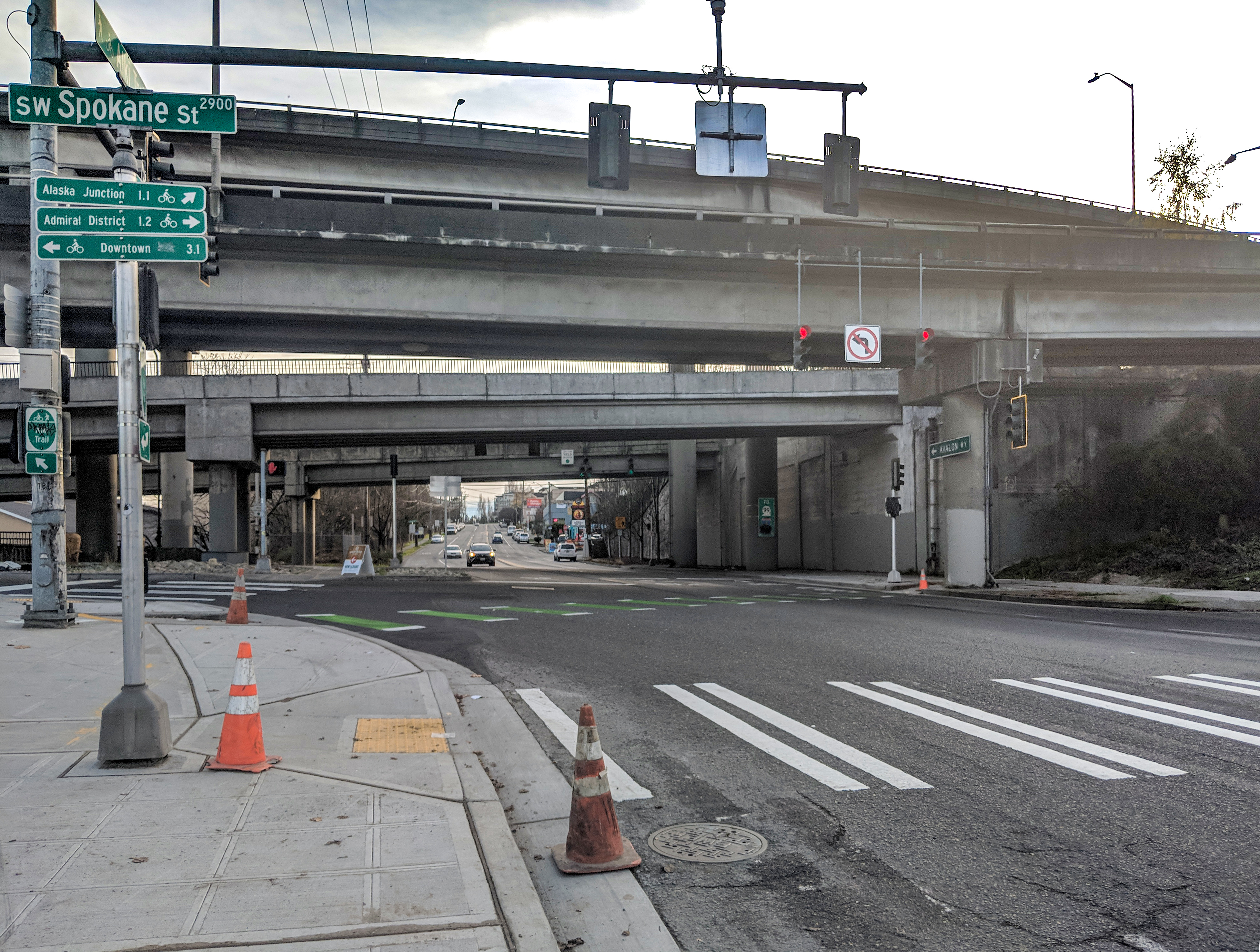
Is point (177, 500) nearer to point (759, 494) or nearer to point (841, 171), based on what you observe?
point (759, 494)

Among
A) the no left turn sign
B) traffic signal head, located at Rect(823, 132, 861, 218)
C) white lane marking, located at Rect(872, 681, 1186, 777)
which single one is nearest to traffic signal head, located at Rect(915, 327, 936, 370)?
the no left turn sign

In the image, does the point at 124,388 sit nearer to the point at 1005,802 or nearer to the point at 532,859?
the point at 532,859

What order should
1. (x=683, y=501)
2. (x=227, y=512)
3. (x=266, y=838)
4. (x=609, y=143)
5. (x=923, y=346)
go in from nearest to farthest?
(x=266, y=838)
(x=609, y=143)
(x=923, y=346)
(x=227, y=512)
(x=683, y=501)

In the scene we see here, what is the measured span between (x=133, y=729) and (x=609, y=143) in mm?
9971

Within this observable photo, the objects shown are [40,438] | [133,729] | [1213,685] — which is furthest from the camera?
[40,438]

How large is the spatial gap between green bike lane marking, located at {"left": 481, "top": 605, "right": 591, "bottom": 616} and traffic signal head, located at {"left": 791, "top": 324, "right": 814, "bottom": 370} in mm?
7464

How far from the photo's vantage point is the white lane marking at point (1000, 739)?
20.9 feet

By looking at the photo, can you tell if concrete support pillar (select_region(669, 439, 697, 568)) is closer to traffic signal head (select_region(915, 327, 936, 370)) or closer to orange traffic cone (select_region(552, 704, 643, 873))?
traffic signal head (select_region(915, 327, 936, 370))

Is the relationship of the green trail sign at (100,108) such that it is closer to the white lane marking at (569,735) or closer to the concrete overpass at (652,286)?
the white lane marking at (569,735)

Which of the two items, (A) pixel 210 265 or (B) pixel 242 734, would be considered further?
(A) pixel 210 265

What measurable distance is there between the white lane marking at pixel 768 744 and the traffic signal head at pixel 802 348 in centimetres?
1241

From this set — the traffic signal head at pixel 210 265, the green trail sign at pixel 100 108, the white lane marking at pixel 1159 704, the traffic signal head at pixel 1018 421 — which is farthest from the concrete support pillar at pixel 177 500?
the white lane marking at pixel 1159 704

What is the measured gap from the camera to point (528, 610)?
19.0 meters

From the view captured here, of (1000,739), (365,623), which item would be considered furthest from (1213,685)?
(365,623)
